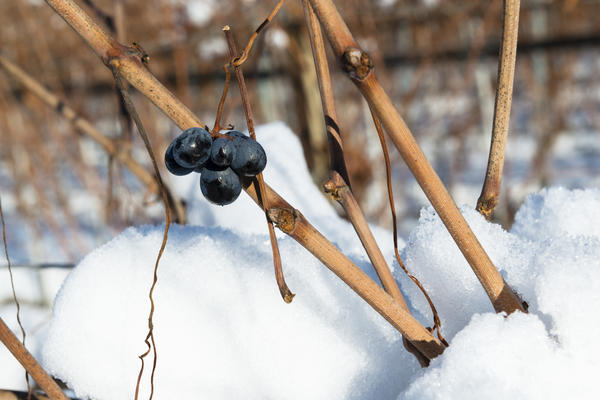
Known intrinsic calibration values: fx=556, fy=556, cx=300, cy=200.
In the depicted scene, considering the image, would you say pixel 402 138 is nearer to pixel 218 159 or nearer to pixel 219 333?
pixel 218 159

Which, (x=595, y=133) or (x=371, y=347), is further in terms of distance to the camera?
(x=595, y=133)

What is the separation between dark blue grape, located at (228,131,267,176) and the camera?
1.24 ft

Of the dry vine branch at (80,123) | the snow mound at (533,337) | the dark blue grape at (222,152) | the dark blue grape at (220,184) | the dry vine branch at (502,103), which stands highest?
the dry vine branch at (80,123)


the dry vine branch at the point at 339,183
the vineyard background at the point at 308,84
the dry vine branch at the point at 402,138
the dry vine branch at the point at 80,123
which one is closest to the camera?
the dry vine branch at the point at 402,138

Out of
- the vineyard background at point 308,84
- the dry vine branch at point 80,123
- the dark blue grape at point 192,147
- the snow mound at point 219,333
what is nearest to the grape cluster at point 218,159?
the dark blue grape at point 192,147

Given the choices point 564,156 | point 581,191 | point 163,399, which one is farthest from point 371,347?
point 564,156

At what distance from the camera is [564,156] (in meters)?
5.10

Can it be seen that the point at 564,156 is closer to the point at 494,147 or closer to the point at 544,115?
the point at 544,115

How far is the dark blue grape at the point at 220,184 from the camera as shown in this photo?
1.25 feet

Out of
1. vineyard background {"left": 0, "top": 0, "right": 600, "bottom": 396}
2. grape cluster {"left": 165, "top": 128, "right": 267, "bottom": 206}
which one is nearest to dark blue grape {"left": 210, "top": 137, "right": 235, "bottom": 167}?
grape cluster {"left": 165, "top": 128, "right": 267, "bottom": 206}

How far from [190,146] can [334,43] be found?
116 mm

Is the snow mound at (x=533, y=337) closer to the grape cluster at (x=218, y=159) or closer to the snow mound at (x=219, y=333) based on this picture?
the snow mound at (x=219, y=333)

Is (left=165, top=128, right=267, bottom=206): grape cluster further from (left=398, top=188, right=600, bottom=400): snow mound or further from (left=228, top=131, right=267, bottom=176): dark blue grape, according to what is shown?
(left=398, top=188, right=600, bottom=400): snow mound

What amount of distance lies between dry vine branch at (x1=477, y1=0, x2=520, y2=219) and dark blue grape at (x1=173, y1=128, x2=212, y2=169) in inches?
9.7
